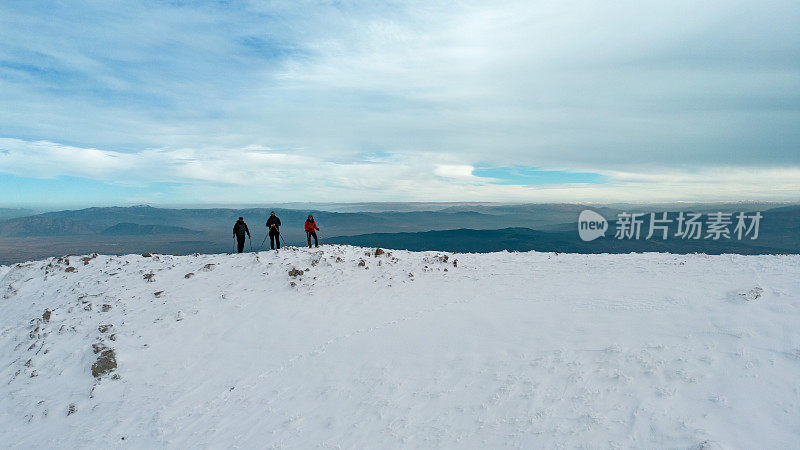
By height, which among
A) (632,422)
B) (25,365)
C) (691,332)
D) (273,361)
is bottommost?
(25,365)

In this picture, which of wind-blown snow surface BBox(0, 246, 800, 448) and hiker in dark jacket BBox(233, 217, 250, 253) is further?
hiker in dark jacket BBox(233, 217, 250, 253)

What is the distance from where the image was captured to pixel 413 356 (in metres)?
12.0

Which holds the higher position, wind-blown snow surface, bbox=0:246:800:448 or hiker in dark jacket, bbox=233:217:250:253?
hiker in dark jacket, bbox=233:217:250:253

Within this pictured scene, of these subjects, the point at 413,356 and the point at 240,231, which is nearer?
the point at 413,356

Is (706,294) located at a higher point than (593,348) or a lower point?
higher

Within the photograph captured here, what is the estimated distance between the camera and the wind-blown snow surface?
28.2ft

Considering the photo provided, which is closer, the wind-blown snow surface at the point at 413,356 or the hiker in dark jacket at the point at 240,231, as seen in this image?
the wind-blown snow surface at the point at 413,356

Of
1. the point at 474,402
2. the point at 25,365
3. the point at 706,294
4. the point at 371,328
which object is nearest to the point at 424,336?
the point at 371,328

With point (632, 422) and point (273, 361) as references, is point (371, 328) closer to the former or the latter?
point (273, 361)

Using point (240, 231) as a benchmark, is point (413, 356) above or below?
below

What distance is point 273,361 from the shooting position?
12680 millimetres

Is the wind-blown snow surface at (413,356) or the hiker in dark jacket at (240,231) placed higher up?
the hiker in dark jacket at (240,231)

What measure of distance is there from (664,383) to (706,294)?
7.53 m

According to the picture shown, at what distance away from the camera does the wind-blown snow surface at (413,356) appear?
8.59 m
